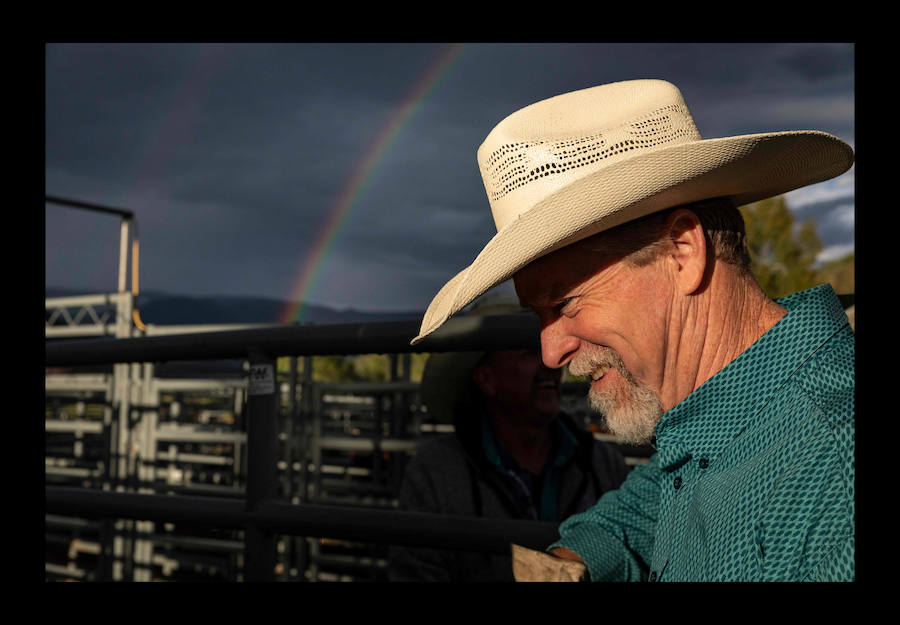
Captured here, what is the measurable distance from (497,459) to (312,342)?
1278 millimetres

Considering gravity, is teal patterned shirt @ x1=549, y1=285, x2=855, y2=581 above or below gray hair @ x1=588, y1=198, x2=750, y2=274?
below

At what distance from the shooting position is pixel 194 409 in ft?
33.4

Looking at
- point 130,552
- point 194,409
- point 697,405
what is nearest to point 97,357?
point 697,405

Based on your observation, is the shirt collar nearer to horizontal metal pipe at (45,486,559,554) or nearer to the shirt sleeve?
the shirt sleeve

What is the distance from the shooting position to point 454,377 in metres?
3.34

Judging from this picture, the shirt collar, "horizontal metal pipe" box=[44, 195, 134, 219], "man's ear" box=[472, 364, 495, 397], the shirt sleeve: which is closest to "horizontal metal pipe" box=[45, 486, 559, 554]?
the shirt sleeve

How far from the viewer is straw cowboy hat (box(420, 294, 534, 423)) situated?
3172 mm

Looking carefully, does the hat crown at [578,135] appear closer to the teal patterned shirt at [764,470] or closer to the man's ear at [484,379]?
the teal patterned shirt at [764,470]

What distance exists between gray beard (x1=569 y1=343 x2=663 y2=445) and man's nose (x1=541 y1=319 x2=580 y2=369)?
3 centimetres

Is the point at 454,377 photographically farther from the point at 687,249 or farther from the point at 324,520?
the point at 687,249

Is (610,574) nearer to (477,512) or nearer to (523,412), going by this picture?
(477,512)

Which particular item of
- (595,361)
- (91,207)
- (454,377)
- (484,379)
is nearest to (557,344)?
(595,361)

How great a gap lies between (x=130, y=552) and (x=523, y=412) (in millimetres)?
5863

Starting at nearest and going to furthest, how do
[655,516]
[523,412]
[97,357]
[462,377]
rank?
[655,516] → [97,357] → [523,412] → [462,377]
